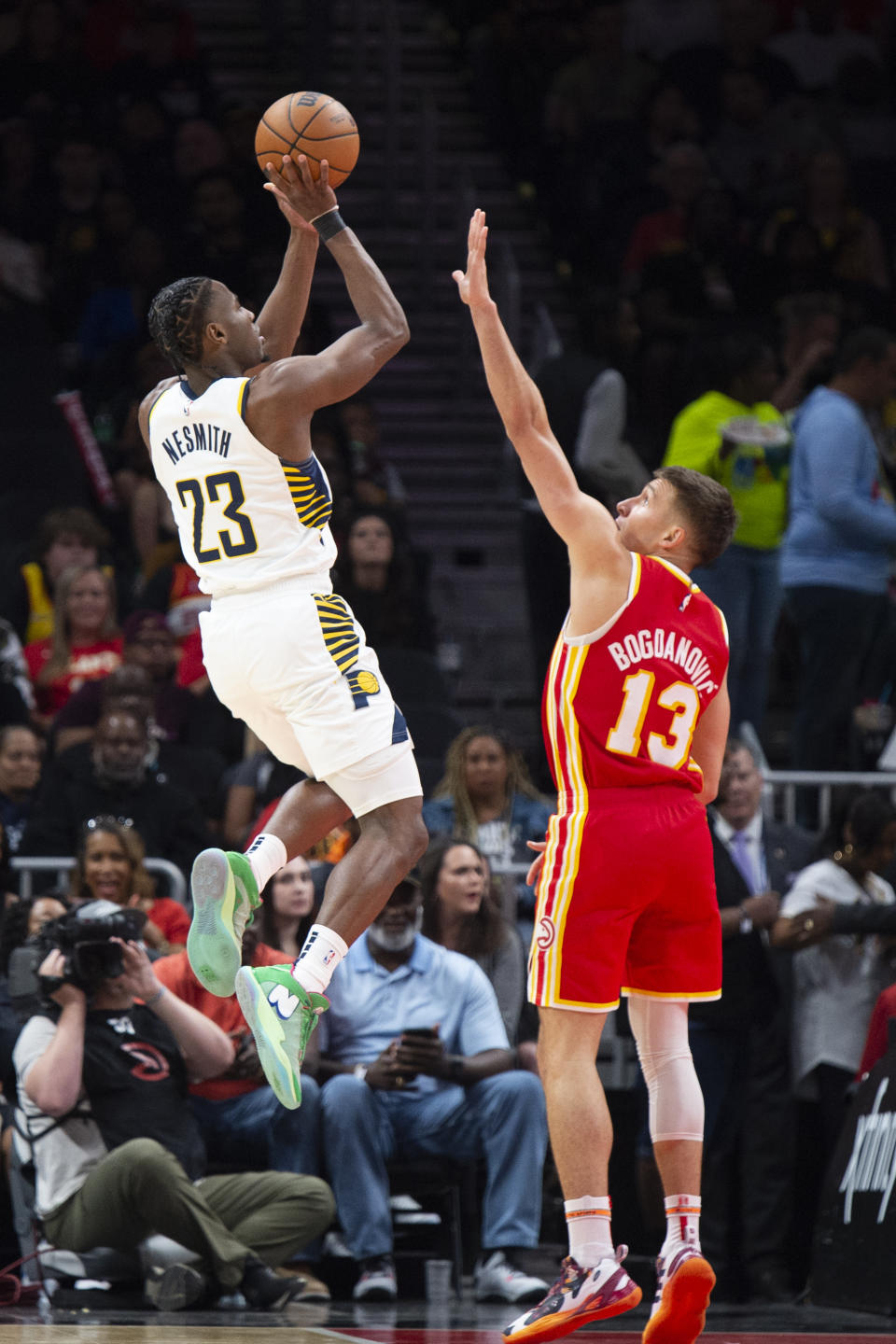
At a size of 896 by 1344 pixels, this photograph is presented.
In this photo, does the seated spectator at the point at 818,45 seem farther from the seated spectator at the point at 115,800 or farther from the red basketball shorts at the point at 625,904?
the red basketball shorts at the point at 625,904

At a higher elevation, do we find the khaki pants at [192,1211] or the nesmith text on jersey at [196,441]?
the nesmith text on jersey at [196,441]

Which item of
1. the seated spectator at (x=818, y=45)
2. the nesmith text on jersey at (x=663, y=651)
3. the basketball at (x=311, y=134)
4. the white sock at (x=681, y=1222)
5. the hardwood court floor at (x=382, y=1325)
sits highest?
the seated spectator at (x=818, y=45)

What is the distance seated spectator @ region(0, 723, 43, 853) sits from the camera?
9.45 meters

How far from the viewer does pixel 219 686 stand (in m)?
5.82

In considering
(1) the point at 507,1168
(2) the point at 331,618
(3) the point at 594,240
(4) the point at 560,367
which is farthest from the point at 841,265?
(2) the point at 331,618

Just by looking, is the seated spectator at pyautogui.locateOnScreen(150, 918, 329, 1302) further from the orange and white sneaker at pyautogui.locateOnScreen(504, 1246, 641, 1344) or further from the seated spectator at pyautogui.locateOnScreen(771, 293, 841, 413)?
the seated spectator at pyautogui.locateOnScreen(771, 293, 841, 413)

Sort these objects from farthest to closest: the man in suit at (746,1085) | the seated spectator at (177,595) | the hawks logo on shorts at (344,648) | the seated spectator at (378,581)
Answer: the seated spectator at (177,595) → the seated spectator at (378,581) → the man in suit at (746,1085) → the hawks logo on shorts at (344,648)

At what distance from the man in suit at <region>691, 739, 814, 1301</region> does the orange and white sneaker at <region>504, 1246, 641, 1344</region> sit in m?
3.30

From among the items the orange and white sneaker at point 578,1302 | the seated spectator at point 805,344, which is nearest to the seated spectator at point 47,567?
the seated spectator at point 805,344

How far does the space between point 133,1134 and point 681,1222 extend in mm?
2769

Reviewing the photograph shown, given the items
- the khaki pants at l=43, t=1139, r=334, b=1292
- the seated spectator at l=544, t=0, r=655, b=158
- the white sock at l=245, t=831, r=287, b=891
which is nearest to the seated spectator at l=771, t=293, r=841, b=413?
the seated spectator at l=544, t=0, r=655, b=158

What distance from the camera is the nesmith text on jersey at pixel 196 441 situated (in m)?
5.69

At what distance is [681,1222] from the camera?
18.1 ft

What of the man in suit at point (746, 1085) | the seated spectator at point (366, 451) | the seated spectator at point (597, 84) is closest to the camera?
the man in suit at point (746, 1085)
